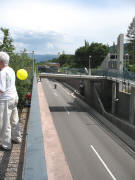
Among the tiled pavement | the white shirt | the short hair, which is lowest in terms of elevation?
the tiled pavement

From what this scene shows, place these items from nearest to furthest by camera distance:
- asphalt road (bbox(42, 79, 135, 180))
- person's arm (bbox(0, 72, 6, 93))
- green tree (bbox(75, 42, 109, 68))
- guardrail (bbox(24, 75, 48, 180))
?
1. guardrail (bbox(24, 75, 48, 180))
2. person's arm (bbox(0, 72, 6, 93))
3. asphalt road (bbox(42, 79, 135, 180))
4. green tree (bbox(75, 42, 109, 68))

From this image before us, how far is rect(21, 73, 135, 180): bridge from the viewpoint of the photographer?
2.35 meters

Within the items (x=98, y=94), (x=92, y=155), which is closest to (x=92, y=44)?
(x=98, y=94)

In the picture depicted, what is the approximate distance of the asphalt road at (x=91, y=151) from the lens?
23.5 m

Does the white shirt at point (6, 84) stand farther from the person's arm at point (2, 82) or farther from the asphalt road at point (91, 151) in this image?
the asphalt road at point (91, 151)

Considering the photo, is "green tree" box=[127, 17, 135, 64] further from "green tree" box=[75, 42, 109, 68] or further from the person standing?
the person standing

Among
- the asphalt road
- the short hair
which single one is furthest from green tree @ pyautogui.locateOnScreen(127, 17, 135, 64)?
the short hair

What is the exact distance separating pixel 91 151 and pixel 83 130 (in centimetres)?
1028

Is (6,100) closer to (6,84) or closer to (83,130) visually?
(6,84)

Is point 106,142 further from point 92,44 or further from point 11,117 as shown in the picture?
point 92,44

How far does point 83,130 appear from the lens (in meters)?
A: 40.2

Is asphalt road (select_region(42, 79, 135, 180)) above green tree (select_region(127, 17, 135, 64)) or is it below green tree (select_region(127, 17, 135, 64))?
below

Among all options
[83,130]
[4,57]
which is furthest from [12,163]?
[83,130]

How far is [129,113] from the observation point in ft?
133
